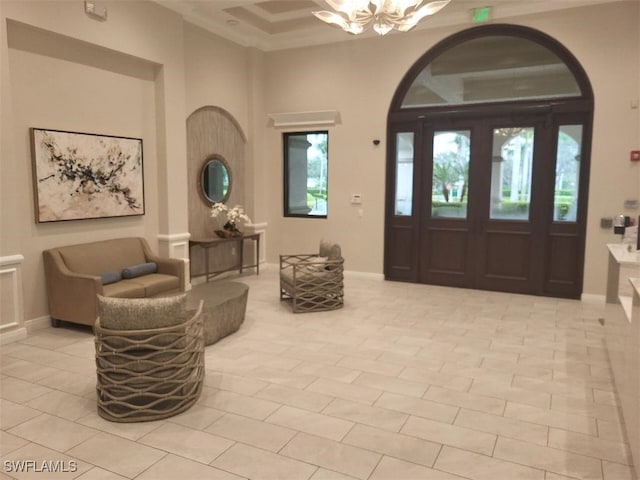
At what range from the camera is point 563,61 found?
236 inches

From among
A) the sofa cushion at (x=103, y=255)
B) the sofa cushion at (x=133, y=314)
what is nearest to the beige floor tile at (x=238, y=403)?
the sofa cushion at (x=133, y=314)

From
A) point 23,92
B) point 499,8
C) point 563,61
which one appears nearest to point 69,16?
Answer: point 23,92

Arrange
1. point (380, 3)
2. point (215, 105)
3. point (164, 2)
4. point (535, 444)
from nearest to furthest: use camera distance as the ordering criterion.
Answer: point (535, 444), point (380, 3), point (164, 2), point (215, 105)

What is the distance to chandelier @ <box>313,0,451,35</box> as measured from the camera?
163 inches

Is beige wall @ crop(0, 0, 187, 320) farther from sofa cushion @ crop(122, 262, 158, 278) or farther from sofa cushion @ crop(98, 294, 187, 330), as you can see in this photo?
sofa cushion @ crop(98, 294, 187, 330)

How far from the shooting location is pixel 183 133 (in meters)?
6.20

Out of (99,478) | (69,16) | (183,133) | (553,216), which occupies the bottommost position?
(99,478)

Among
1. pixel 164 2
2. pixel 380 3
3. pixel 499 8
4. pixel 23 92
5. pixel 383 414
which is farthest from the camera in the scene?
pixel 499 8

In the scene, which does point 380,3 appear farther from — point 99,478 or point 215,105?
point 99,478

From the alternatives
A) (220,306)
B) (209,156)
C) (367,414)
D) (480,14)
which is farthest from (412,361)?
(480,14)

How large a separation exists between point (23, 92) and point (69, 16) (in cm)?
89

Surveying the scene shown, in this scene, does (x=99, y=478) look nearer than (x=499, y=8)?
Yes

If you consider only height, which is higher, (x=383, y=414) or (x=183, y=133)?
(x=183, y=133)
